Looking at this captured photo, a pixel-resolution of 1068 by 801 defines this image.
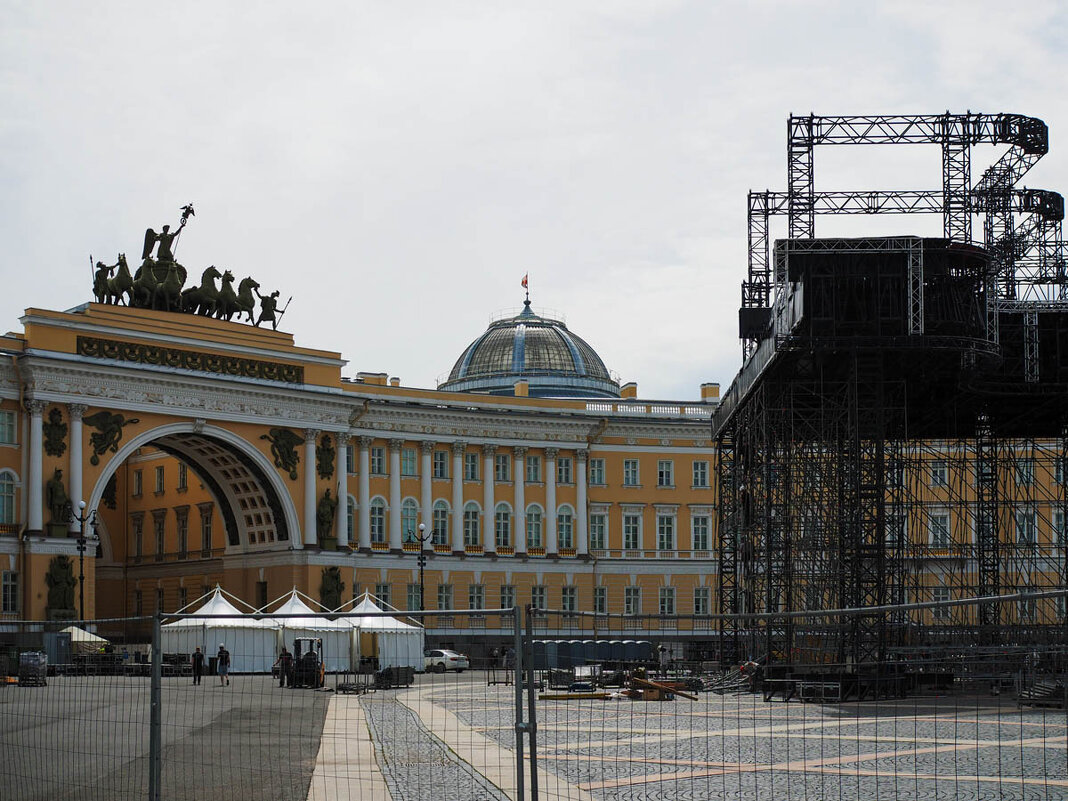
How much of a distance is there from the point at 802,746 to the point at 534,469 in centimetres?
6242

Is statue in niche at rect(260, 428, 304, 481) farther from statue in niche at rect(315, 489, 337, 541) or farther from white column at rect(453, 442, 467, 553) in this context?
white column at rect(453, 442, 467, 553)

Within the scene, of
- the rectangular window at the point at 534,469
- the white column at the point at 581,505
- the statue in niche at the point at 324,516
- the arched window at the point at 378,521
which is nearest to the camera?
the statue in niche at the point at 324,516

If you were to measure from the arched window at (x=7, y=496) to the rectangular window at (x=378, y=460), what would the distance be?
17958 mm

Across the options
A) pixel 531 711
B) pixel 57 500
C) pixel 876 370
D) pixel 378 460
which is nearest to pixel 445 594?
pixel 378 460

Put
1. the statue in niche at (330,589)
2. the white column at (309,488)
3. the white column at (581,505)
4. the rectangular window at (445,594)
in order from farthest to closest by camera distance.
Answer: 1. the white column at (581,505)
2. the rectangular window at (445,594)
3. the white column at (309,488)
4. the statue in niche at (330,589)

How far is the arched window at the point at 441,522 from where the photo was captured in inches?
2859

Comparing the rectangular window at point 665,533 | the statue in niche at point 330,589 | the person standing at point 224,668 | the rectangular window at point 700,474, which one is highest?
the rectangular window at point 700,474

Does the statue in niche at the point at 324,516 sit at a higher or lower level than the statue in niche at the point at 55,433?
lower

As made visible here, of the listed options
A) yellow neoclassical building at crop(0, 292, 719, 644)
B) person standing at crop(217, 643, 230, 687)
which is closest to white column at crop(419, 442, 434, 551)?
yellow neoclassical building at crop(0, 292, 719, 644)

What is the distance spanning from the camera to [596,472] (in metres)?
77.0

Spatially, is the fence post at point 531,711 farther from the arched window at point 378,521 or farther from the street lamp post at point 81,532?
the arched window at point 378,521

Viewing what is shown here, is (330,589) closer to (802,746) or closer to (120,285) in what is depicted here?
(120,285)

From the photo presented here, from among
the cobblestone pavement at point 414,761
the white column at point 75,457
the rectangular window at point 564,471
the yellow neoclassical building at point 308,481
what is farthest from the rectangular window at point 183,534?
the cobblestone pavement at point 414,761

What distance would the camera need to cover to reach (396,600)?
70.4 meters
